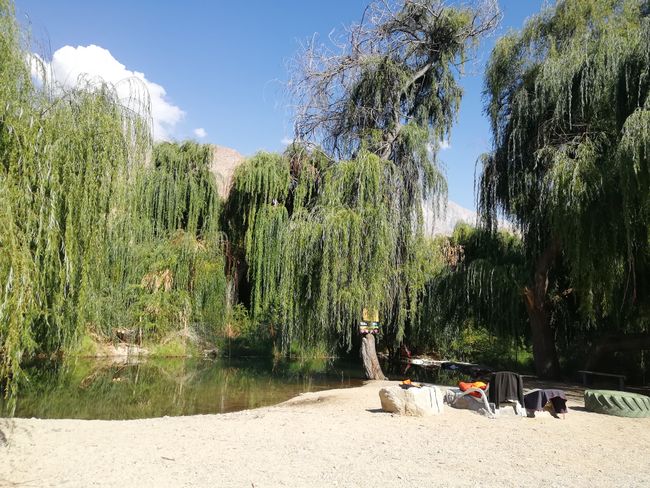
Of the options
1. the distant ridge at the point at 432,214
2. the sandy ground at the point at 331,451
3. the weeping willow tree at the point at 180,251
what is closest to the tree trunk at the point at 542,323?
the distant ridge at the point at 432,214

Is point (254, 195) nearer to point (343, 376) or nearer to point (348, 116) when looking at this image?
point (348, 116)

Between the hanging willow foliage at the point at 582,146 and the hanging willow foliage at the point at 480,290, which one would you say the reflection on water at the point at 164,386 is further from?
the hanging willow foliage at the point at 582,146

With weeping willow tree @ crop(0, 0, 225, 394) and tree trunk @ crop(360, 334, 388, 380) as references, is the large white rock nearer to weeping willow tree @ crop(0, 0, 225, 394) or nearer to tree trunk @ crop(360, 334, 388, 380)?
weeping willow tree @ crop(0, 0, 225, 394)

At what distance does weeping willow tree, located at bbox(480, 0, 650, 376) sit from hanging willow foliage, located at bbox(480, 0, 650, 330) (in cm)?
2

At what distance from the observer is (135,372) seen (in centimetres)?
1377

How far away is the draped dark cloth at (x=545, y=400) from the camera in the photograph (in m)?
7.68

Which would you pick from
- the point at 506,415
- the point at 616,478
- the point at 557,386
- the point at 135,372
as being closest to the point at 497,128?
the point at 557,386

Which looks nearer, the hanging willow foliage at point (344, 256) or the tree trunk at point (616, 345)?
the hanging willow foliage at point (344, 256)

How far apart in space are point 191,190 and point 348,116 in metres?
6.79

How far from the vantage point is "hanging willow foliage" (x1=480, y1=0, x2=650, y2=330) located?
903cm

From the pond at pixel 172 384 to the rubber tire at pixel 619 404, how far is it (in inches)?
197

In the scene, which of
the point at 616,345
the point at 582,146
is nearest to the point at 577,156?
the point at 582,146

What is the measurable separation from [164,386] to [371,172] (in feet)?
20.5

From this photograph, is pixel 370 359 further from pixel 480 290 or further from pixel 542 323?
pixel 542 323
